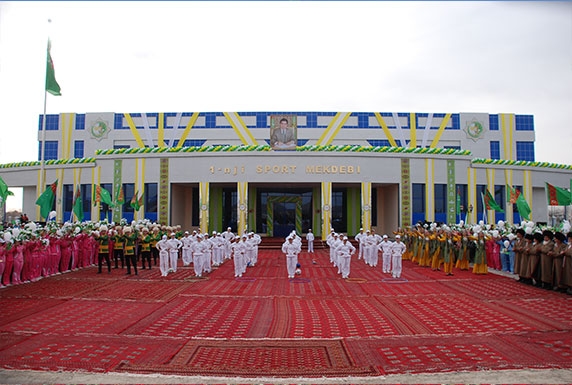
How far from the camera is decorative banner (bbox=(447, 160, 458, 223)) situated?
26.3m

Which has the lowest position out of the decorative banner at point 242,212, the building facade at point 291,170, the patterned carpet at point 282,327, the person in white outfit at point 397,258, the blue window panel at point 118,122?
the patterned carpet at point 282,327

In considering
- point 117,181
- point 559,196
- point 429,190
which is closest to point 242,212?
point 117,181

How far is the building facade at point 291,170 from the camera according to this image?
26016 mm

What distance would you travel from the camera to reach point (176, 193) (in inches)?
1094

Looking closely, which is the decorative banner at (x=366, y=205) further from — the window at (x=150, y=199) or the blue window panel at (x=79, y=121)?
the blue window panel at (x=79, y=121)

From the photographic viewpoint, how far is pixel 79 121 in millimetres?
36375

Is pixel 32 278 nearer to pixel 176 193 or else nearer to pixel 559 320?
pixel 559 320

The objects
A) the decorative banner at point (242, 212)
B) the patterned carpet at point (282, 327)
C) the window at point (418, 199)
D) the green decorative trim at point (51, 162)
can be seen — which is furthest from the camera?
the green decorative trim at point (51, 162)

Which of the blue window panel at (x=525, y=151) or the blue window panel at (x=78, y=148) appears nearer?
the blue window panel at (x=78, y=148)

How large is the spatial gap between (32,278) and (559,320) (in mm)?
13315

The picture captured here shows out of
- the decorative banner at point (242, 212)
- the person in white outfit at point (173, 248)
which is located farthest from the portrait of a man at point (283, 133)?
the person in white outfit at point (173, 248)

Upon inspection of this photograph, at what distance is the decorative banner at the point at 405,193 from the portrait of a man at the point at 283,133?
6.94m

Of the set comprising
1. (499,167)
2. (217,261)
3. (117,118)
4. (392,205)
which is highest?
(117,118)

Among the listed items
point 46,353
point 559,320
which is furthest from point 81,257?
point 559,320
